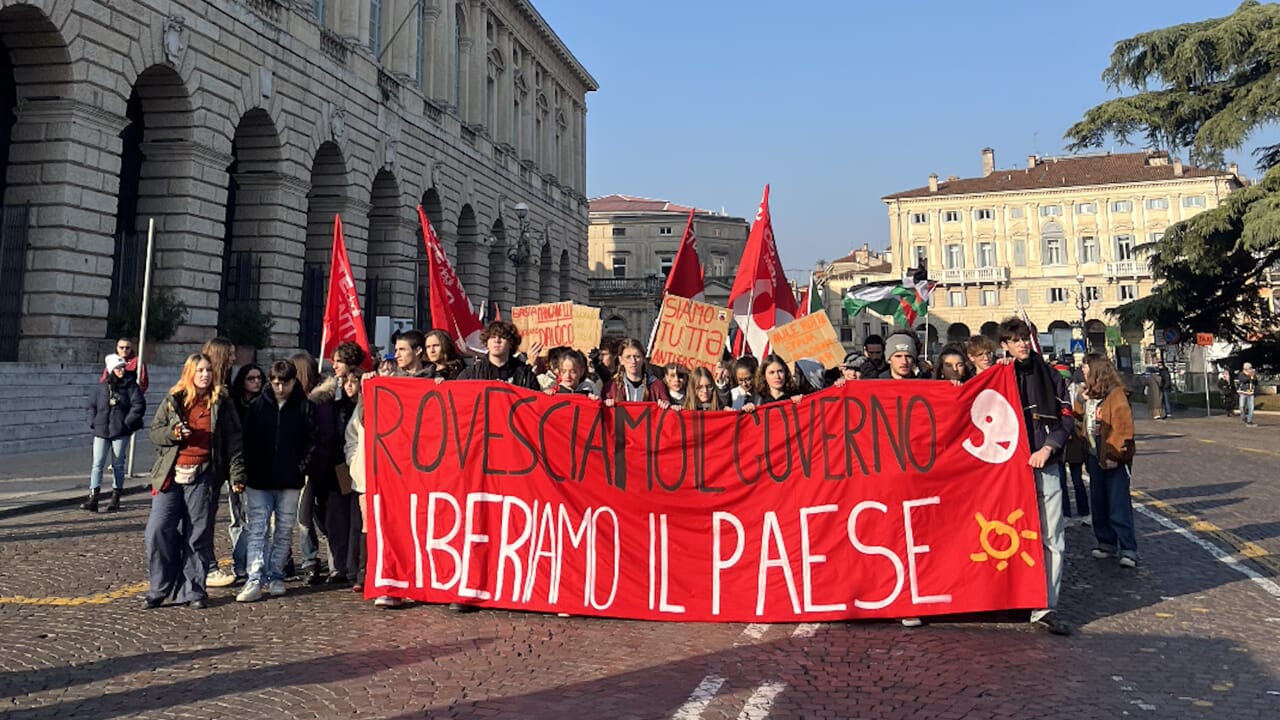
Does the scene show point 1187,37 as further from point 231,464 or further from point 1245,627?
point 231,464

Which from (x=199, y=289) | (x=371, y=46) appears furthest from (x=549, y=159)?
(x=199, y=289)

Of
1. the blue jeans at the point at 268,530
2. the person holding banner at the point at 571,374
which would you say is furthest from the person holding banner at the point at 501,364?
the blue jeans at the point at 268,530

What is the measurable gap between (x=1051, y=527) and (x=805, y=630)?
174 cm

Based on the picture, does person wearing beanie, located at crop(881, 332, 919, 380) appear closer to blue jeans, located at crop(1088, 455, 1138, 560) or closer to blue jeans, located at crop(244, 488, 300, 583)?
blue jeans, located at crop(1088, 455, 1138, 560)

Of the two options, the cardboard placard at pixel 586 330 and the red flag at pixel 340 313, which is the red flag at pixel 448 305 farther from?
the cardboard placard at pixel 586 330

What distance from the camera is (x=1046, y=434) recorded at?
588 cm

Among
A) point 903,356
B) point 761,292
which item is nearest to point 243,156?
point 761,292

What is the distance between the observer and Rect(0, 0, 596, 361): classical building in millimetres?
16453

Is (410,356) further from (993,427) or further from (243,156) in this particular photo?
(243,156)

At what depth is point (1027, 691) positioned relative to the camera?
4.24 m

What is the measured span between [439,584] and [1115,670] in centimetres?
412

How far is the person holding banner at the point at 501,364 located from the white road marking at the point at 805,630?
8.63ft

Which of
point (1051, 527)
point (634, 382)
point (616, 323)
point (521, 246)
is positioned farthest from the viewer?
point (616, 323)

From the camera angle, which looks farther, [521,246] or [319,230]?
[521,246]
